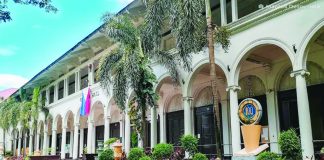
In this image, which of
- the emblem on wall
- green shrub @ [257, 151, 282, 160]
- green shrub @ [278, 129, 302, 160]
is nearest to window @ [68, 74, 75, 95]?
the emblem on wall

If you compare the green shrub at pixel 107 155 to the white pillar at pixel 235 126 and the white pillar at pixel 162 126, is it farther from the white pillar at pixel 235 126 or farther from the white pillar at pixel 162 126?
the white pillar at pixel 235 126

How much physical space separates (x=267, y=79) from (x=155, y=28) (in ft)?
20.1

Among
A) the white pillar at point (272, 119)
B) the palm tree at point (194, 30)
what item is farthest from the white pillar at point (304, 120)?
the white pillar at point (272, 119)

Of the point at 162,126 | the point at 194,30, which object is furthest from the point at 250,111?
the point at 162,126

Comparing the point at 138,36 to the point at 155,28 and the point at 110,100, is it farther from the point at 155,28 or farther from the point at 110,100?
the point at 110,100

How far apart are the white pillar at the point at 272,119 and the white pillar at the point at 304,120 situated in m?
4.59

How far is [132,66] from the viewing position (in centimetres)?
1708

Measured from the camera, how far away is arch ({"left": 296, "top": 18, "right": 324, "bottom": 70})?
1255cm

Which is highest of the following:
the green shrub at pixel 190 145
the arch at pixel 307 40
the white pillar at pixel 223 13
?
the white pillar at pixel 223 13

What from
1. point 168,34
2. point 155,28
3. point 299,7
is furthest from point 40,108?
point 299,7

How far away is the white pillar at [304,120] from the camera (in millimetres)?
12297

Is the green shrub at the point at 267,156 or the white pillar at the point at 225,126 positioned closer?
the green shrub at the point at 267,156

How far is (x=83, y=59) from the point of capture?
98.8 feet

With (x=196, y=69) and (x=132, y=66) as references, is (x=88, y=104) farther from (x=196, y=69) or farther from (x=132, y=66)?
(x=196, y=69)
